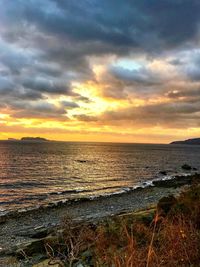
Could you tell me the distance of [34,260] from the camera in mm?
16172

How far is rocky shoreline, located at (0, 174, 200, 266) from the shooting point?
71.9 ft

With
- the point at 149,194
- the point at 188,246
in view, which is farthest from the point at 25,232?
the point at 149,194

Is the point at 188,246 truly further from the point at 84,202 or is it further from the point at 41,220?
the point at 84,202

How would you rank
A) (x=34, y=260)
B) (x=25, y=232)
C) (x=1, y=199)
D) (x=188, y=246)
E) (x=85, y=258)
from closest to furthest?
(x=188, y=246) → (x=85, y=258) → (x=34, y=260) → (x=25, y=232) → (x=1, y=199)

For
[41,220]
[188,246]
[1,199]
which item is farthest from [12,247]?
[1,199]

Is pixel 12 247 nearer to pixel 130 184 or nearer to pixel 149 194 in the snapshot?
pixel 149 194

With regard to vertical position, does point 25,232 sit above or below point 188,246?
below

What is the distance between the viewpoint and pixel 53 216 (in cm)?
3123

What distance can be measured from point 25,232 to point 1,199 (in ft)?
53.7

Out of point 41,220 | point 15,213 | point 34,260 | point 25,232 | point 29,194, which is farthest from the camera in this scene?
point 29,194

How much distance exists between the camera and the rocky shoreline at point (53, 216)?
21.9 metres

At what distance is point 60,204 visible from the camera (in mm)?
37188

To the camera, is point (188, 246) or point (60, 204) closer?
point (188, 246)

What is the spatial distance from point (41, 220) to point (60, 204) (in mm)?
7598
